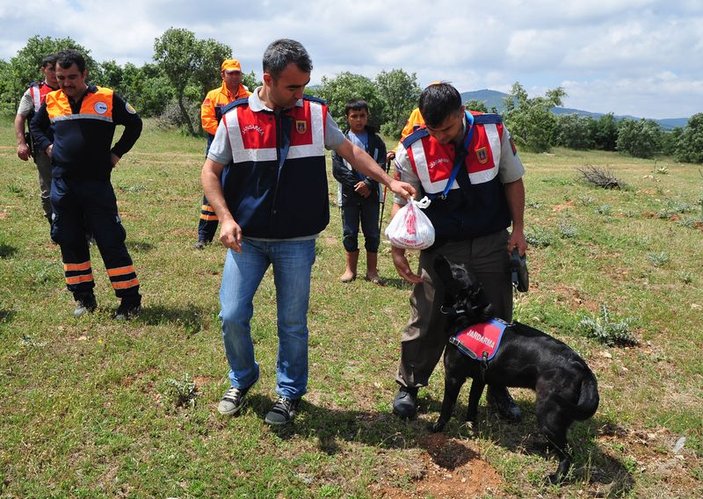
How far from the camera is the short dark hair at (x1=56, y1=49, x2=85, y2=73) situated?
4.61 m

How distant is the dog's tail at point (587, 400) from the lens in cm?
292

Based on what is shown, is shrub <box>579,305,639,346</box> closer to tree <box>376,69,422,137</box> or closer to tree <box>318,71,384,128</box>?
tree <box>318,71,384,128</box>

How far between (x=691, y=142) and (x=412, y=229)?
192 ft

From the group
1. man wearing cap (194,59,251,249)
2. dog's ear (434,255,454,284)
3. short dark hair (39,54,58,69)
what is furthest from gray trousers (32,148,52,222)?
dog's ear (434,255,454,284)

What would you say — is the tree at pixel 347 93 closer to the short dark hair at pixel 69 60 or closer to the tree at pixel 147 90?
the tree at pixel 147 90

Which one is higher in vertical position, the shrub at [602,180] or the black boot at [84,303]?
the shrub at [602,180]

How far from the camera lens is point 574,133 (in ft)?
184

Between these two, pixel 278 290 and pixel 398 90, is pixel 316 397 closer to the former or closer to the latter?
pixel 278 290

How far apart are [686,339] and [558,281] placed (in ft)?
5.95

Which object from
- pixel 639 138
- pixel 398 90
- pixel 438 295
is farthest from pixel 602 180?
pixel 398 90

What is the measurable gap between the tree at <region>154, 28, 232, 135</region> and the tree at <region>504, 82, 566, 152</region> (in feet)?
86.0

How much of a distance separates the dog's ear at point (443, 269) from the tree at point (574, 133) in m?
56.7

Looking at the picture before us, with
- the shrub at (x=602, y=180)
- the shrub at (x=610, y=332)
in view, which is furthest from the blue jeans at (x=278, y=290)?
the shrub at (x=602, y=180)

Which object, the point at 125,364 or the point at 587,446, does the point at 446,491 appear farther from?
the point at 125,364
